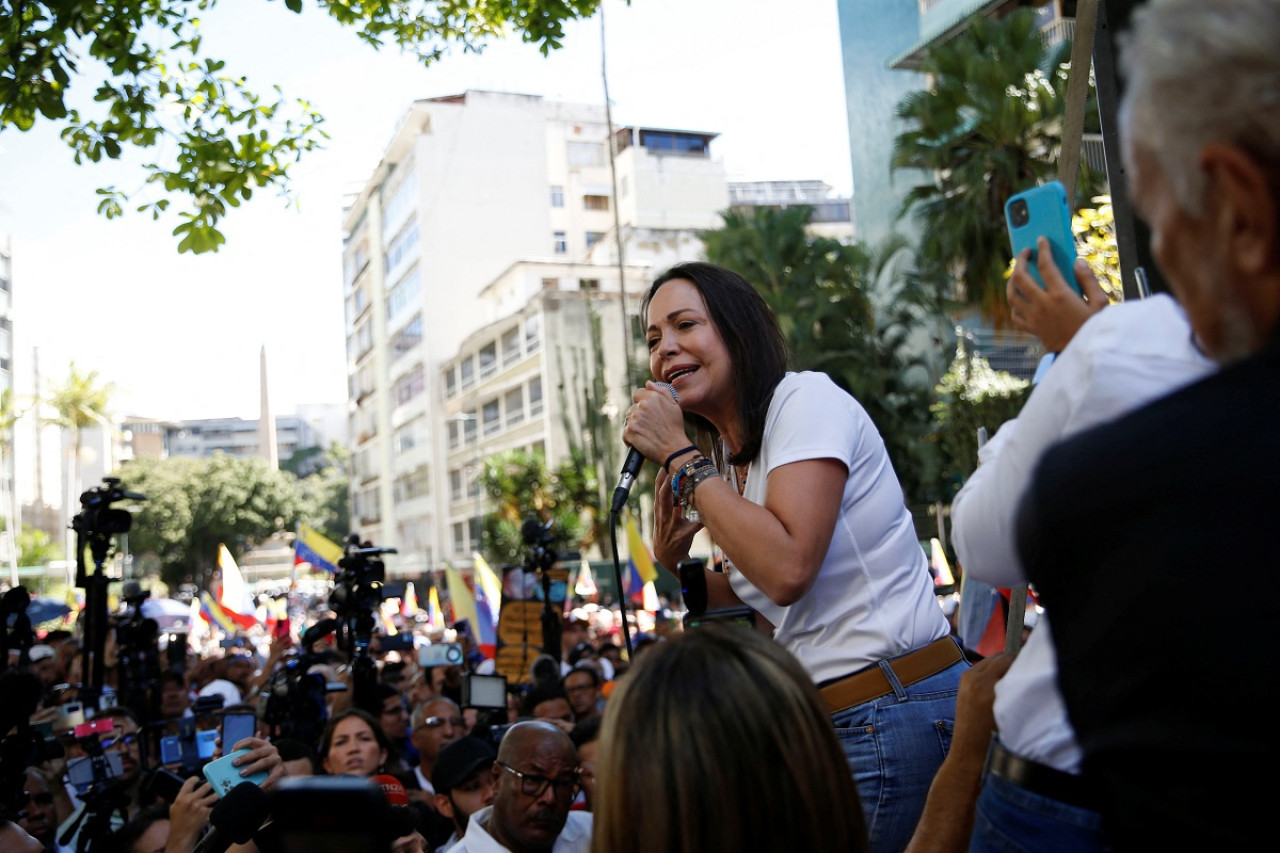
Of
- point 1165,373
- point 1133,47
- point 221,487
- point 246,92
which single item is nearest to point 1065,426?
point 1165,373

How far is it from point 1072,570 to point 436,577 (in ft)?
153

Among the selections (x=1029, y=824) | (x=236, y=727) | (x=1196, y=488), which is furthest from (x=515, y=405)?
(x=1196, y=488)

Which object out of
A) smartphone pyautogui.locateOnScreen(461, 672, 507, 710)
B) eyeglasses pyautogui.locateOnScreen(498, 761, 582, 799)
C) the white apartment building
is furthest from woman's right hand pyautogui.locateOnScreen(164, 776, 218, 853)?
the white apartment building

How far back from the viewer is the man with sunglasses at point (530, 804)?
4.40 metres

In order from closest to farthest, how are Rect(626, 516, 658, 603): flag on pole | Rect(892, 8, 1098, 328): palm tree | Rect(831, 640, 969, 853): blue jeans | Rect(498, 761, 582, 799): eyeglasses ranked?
Rect(831, 640, 969, 853): blue jeans → Rect(498, 761, 582, 799): eyeglasses → Rect(626, 516, 658, 603): flag on pole → Rect(892, 8, 1098, 328): palm tree

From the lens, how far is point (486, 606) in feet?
47.6

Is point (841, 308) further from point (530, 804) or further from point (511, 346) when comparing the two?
point (511, 346)

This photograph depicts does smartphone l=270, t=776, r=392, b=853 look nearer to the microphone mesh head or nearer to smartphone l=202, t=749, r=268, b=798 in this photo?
the microphone mesh head

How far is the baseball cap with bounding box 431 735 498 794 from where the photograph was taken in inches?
222

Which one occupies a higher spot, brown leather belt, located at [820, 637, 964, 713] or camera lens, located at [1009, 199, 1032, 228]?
camera lens, located at [1009, 199, 1032, 228]

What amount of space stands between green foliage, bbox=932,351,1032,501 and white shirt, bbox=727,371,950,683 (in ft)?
67.8

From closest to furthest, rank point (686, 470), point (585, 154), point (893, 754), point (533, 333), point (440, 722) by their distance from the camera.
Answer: point (893, 754) < point (686, 470) < point (440, 722) < point (533, 333) < point (585, 154)

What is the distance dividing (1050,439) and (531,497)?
40.2 metres

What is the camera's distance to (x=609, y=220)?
213ft
